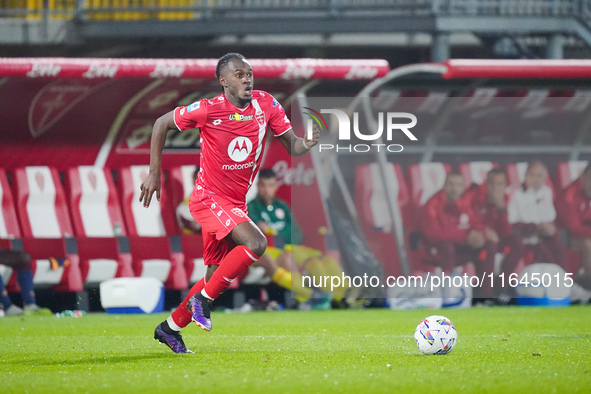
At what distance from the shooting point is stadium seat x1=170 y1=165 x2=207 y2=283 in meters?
11.4

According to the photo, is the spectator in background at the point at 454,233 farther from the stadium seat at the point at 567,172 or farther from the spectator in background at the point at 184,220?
the spectator in background at the point at 184,220

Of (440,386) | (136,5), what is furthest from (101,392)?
(136,5)

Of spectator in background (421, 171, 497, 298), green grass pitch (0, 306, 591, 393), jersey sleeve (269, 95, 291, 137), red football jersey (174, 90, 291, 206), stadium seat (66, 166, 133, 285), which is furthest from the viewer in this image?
spectator in background (421, 171, 497, 298)

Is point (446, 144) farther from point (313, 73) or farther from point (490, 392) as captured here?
point (490, 392)

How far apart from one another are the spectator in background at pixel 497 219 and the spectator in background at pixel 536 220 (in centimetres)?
8

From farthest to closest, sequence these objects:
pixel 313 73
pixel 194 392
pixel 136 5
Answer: pixel 136 5 < pixel 313 73 < pixel 194 392

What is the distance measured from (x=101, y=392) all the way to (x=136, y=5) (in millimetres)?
11067

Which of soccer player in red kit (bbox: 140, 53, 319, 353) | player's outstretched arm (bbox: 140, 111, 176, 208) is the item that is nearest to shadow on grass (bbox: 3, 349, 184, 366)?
soccer player in red kit (bbox: 140, 53, 319, 353)

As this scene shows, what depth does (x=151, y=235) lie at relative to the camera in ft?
37.8

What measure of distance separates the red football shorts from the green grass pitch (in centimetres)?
67

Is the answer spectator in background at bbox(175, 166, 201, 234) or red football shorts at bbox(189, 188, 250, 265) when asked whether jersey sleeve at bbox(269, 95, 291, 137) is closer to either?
red football shorts at bbox(189, 188, 250, 265)

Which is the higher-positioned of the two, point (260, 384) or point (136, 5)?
point (136, 5)

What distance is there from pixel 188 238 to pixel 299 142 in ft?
15.9

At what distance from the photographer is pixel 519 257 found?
11836 mm
